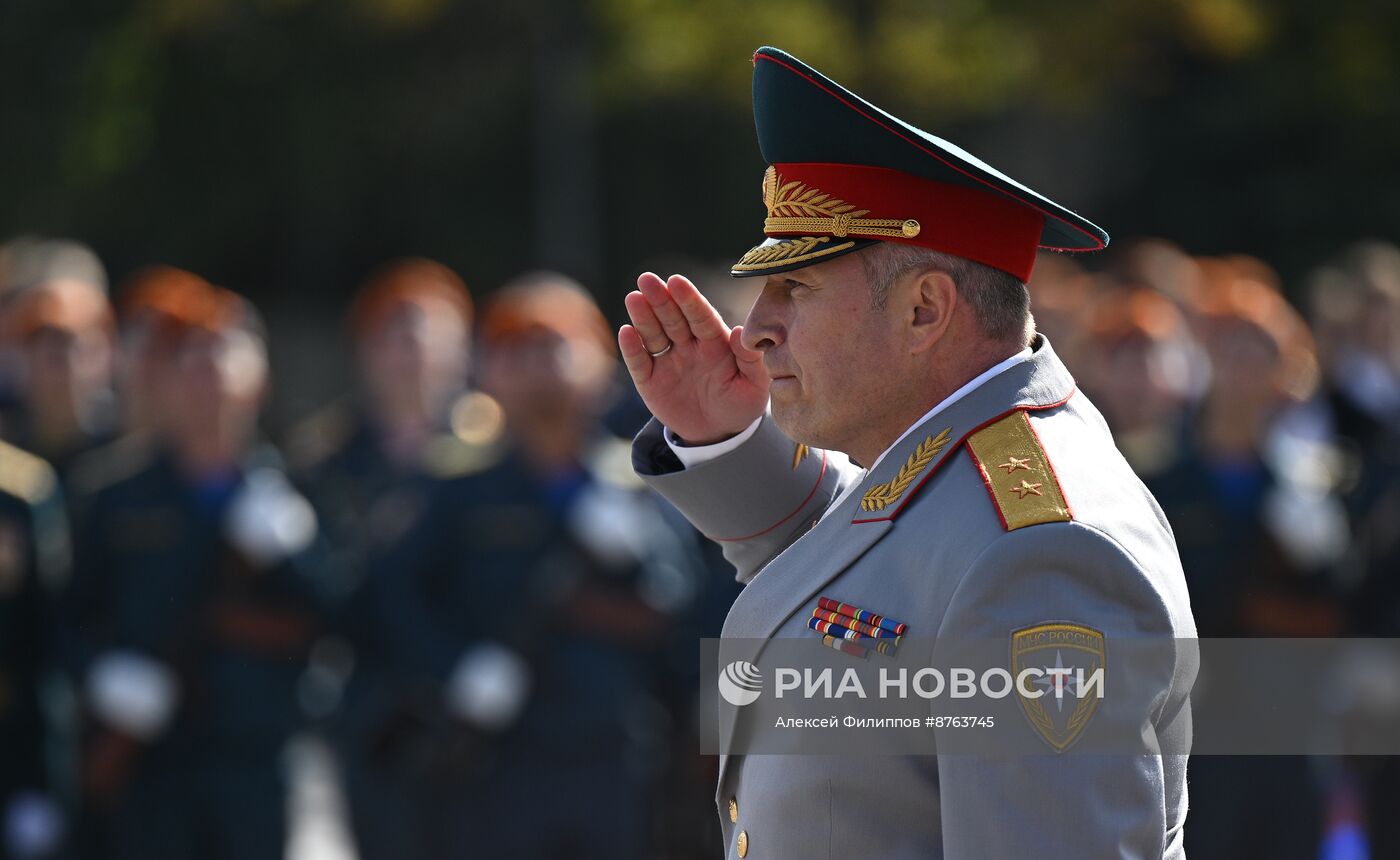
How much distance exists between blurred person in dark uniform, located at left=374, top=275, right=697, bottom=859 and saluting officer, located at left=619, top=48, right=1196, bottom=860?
4052 millimetres

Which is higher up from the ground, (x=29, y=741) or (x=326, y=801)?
(x=29, y=741)

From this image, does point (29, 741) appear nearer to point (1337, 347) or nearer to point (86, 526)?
point (86, 526)

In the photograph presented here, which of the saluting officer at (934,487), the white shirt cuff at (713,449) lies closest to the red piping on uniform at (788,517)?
the white shirt cuff at (713,449)

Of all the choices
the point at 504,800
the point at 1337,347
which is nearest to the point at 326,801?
the point at 504,800

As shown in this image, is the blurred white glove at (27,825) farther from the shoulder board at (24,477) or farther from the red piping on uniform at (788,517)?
the red piping on uniform at (788,517)

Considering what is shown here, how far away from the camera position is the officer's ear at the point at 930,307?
8.82 ft

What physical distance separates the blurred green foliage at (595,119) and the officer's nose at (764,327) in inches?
435

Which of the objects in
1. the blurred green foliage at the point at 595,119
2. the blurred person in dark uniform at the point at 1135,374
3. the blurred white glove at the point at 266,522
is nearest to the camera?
the blurred white glove at the point at 266,522

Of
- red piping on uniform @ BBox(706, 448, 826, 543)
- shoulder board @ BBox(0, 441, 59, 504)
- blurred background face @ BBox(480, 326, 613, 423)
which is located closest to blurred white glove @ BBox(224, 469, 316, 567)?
shoulder board @ BBox(0, 441, 59, 504)

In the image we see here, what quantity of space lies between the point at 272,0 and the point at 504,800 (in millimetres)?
9767

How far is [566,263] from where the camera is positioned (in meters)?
16.7

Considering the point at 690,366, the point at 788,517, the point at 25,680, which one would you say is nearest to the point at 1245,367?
the point at 788,517

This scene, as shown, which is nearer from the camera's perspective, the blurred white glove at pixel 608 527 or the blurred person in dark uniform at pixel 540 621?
the blurred person in dark uniform at pixel 540 621

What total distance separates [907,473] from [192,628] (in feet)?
15.0
